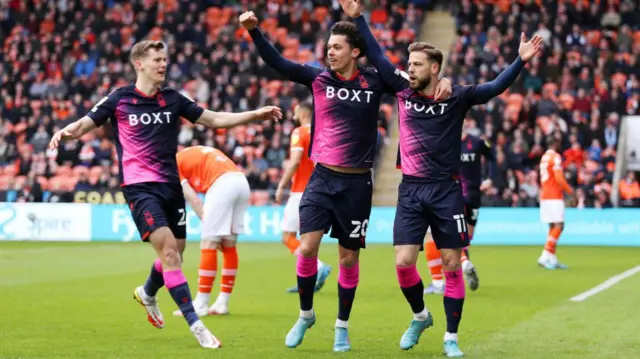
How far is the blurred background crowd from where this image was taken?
27.3 meters

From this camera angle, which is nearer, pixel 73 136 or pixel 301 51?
pixel 73 136

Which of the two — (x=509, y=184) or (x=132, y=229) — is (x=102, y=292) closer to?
(x=132, y=229)

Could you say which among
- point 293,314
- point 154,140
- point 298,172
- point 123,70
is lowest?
point 293,314

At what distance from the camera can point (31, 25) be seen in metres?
35.8

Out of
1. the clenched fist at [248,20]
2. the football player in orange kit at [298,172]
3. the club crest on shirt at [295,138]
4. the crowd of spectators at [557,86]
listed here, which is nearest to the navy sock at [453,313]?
the clenched fist at [248,20]

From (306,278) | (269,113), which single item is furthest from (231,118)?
(306,278)

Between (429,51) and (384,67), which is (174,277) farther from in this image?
(429,51)

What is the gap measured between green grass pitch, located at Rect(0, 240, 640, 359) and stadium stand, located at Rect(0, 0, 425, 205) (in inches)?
351

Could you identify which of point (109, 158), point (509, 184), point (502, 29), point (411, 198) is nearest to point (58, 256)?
point (109, 158)

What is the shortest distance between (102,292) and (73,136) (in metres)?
5.30

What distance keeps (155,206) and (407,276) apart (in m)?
2.05

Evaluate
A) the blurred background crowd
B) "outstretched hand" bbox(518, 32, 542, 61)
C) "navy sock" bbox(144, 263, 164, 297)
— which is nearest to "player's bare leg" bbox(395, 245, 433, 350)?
"outstretched hand" bbox(518, 32, 542, 61)

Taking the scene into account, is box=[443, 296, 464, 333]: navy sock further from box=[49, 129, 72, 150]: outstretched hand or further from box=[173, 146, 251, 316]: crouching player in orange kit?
box=[173, 146, 251, 316]: crouching player in orange kit

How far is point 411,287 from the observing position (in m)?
8.95
